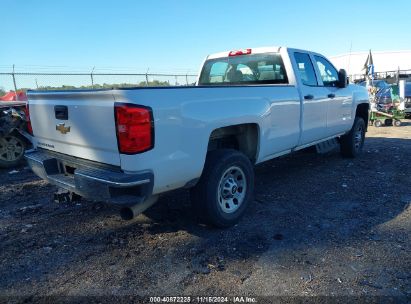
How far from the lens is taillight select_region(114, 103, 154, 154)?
9.60 ft

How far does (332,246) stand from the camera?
142 inches

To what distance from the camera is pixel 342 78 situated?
20.7 feet

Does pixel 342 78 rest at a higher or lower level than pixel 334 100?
higher

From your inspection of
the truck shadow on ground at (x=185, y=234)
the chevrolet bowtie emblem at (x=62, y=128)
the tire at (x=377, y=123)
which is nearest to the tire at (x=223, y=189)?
the truck shadow on ground at (x=185, y=234)

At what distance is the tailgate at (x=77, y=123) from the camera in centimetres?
311

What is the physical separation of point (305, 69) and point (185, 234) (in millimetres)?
3185

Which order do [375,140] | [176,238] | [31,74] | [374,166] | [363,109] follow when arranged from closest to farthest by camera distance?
1. [176,238]
2. [374,166]
3. [363,109]
4. [375,140]
5. [31,74]

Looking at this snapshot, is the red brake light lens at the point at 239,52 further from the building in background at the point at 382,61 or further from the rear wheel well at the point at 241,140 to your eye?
the building in background at the point at 382,61

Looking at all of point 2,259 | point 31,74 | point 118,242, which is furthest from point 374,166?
point 31,74

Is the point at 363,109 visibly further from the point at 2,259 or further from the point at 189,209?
the point at 2,259

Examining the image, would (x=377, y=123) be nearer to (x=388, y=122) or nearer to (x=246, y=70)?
(x=388, y=122)

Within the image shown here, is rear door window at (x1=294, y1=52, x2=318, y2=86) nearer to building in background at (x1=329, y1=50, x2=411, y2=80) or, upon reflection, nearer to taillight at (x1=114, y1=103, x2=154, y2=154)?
taillight at (x1=114, y1=103, x2=154, y2=154)

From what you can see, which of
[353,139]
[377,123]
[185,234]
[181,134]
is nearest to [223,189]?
[185,234]

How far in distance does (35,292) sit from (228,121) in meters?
2.28
